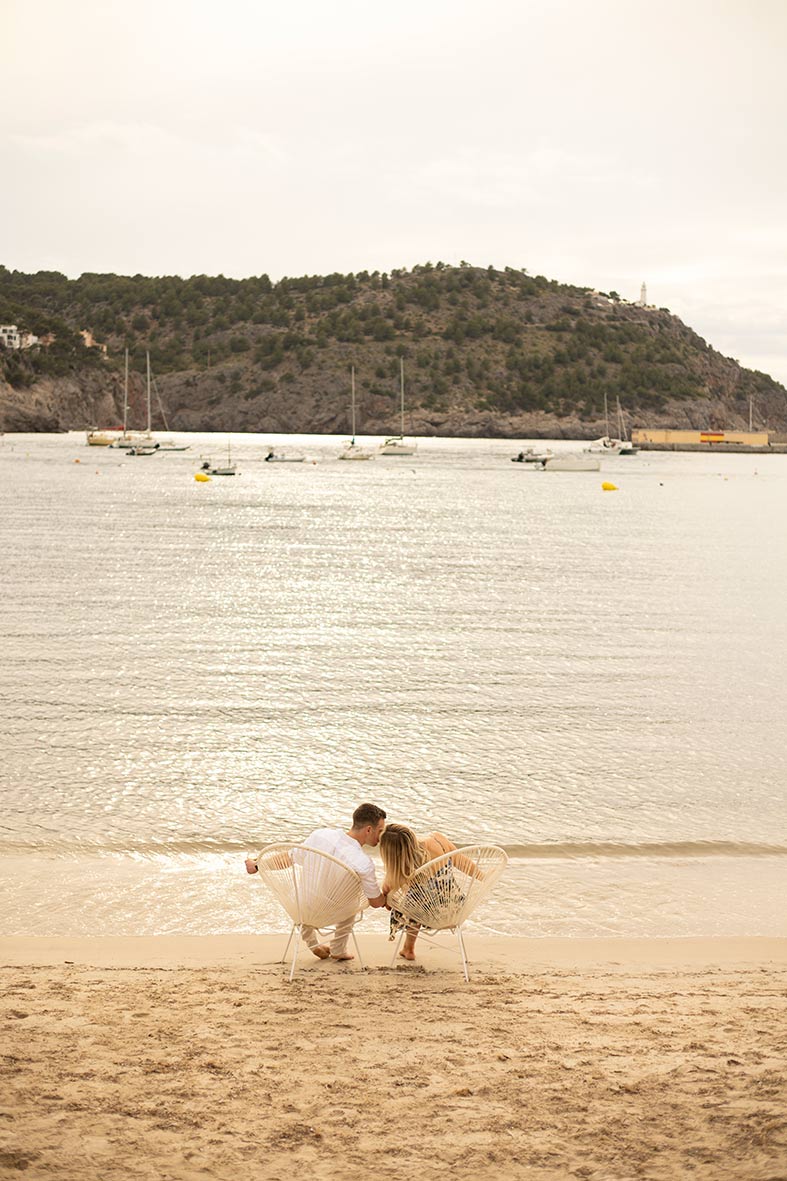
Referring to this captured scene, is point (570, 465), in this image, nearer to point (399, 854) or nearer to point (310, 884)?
point (399, 854)

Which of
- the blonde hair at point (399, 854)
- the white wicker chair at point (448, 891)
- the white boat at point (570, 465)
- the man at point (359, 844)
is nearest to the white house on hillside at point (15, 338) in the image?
the white boat at point (570, 465)

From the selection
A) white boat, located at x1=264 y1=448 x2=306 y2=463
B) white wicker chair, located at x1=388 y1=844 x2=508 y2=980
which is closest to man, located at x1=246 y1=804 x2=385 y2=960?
white wicker chair, located at x1=388 y1=844 x2=508 y2=980

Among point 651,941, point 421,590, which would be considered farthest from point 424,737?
point 421,590

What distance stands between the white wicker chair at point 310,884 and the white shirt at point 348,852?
0.16 feet

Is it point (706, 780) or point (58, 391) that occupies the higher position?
point (58, 391)

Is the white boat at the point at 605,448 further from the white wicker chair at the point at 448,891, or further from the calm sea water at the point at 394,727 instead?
the white wicker chair at the point at 448,891

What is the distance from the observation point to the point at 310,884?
262 inches

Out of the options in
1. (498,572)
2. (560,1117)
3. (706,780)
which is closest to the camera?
(560,1117)

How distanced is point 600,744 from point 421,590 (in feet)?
50.1

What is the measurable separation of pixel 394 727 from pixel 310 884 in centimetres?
772

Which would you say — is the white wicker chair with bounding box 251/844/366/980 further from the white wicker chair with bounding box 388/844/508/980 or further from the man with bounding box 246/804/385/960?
the white wicker chair with bounding box 388/844/508/980

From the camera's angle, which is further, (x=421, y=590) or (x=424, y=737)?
(x=421, y=590)

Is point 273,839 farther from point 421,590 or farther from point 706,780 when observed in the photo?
point 421,590

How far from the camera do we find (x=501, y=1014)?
6.09 metres
